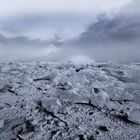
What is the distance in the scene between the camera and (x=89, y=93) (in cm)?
318

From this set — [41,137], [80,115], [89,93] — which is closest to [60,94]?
[89,93]

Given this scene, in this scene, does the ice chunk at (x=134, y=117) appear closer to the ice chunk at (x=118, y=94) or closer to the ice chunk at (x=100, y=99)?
the ice chunk at (x=100, y=99)

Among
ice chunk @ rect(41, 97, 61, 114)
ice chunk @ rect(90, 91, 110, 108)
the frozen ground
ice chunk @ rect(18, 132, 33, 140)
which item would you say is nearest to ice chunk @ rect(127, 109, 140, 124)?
the frozen ground

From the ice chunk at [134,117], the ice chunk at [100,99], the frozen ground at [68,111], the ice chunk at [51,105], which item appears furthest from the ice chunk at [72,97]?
the ice chunk at [134,117]

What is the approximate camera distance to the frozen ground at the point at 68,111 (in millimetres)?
2188

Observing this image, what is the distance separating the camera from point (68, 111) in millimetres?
2686

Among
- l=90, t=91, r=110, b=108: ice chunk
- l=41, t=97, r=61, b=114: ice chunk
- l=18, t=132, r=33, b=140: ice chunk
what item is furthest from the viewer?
l=90, t=91, r=110, b=108: ice chunk

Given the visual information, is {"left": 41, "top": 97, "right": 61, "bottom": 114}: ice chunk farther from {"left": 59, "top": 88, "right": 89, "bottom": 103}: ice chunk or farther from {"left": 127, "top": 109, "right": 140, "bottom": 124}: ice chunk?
{"left": 127, "top": 109, "right": 140, "bottom": 124}: ice chunk

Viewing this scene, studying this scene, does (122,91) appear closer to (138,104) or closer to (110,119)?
(138,104)

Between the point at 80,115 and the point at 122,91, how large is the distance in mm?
1095

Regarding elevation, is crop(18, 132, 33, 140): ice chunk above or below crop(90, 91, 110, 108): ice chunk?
below

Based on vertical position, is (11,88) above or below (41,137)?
above

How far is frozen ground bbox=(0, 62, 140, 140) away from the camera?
219 cm

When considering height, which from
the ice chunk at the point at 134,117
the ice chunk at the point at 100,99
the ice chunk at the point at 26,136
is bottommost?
the ice chunk at the point at 26,136
